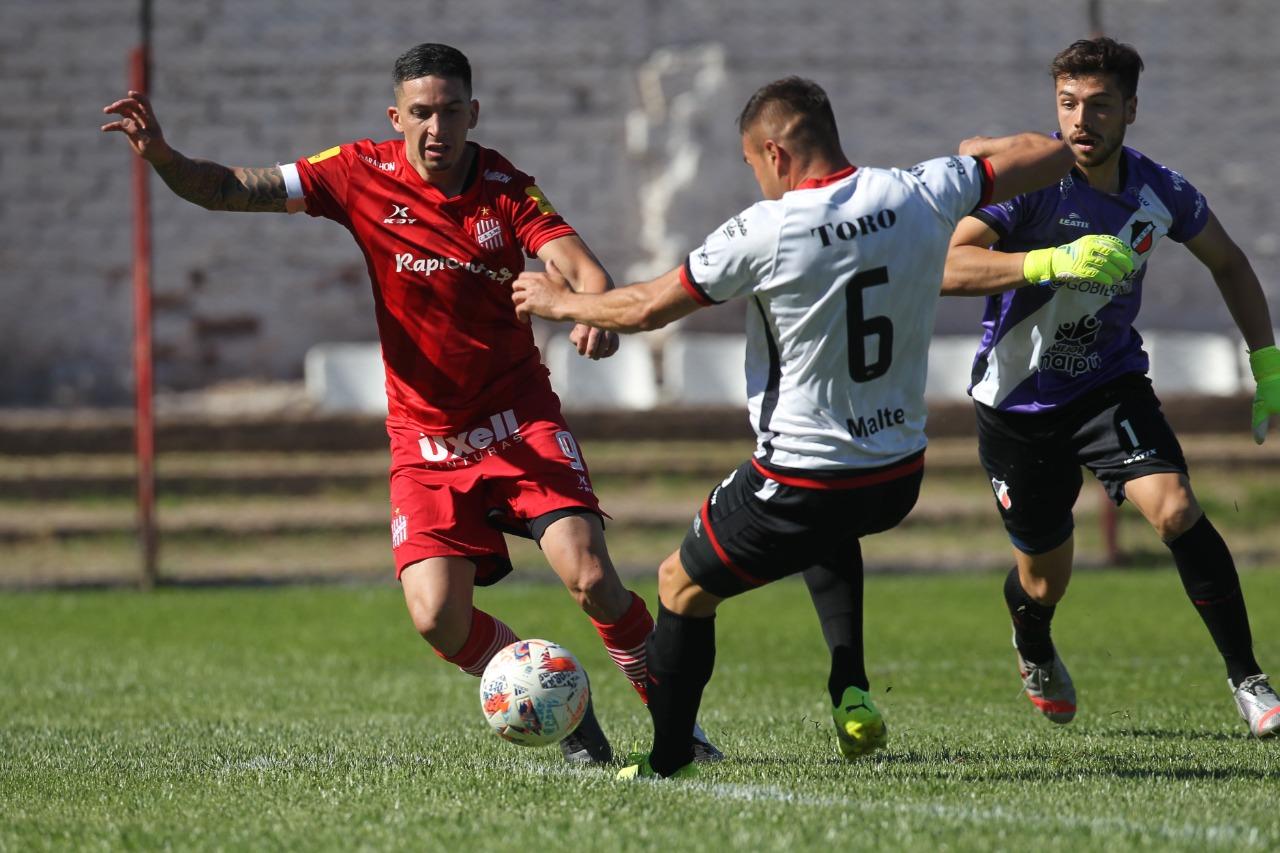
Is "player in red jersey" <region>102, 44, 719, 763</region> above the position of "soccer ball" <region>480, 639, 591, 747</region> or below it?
above

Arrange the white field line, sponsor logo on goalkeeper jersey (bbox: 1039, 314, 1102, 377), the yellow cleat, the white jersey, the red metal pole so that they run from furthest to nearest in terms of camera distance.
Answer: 1. the red metal pole
2. sponsor logo on goalkeeper jersey (bbox: 1039, 314, 1102, 377)
3. the yellow cleat
4. the white jersey
5. the white field line

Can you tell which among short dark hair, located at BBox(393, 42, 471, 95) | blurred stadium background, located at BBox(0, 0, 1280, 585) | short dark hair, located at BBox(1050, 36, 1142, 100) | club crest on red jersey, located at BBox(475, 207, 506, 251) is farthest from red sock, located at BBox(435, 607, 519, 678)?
blurred stadium background, located at BBox(0, 0, 1280, 585)

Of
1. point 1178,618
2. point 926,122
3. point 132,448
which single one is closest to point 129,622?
point 132,448

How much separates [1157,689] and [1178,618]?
352 cm

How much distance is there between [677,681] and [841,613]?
0.74 m

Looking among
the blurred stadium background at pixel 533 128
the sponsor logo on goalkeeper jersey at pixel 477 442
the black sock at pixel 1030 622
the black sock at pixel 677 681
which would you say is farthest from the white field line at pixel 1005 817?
the blurred stadium background at pixel 533 128

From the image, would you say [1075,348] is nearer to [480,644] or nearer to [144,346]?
[480,644]

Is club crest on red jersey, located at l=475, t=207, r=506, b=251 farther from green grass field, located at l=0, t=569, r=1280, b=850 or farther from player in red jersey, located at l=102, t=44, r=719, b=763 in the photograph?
green grass field, located at l=0, t=569, r=1280, b=850

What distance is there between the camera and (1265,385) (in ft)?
20.6

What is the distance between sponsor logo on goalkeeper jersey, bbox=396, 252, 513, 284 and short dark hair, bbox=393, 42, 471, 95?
1.91 ft

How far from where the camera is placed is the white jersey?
4.59 meters

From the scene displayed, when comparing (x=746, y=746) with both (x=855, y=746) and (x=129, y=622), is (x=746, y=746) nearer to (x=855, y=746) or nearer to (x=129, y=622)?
(x=855, y=746)

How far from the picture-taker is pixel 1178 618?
1113 cm

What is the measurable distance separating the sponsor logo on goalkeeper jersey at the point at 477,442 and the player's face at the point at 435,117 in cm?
90
